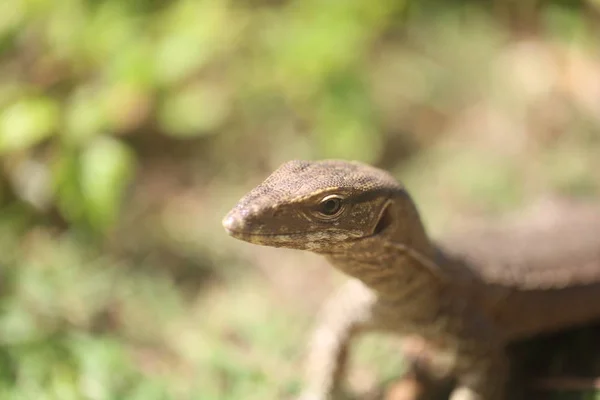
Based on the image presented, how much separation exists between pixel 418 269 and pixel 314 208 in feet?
2.13

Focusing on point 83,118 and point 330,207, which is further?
point 83,118

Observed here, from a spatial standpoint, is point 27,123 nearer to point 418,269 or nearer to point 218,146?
point 218,146

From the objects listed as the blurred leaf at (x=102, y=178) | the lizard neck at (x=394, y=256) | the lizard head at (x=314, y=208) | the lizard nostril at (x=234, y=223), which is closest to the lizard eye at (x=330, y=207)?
the lizard head at (x=314, y=208)

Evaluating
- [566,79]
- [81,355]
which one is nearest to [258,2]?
[566,79]

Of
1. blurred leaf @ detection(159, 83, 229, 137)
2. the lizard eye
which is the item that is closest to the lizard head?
the lizard eye

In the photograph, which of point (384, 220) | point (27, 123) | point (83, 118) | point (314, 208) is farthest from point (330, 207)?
point (27, 123)

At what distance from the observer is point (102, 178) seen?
3.88 metres

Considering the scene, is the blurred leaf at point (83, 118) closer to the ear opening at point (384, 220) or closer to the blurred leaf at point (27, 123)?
the blurred leaf at point (27, 123)

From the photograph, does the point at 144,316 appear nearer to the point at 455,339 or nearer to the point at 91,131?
the point at 91,131

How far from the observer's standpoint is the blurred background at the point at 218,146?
3566 millimetres

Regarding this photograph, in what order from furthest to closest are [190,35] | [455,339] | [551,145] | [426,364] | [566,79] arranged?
[566,79], [551,145], [190,35], [426,364], [455,339]

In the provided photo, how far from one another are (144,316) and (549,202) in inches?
95.9

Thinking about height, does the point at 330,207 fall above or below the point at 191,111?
below

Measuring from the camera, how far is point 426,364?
10.8 feet
